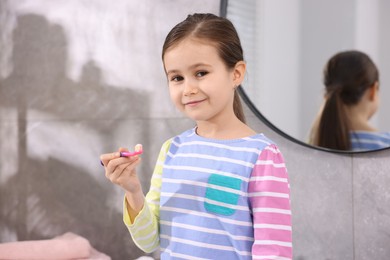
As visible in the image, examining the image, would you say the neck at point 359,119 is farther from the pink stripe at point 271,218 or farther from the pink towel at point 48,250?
the pink towel at point 48,250

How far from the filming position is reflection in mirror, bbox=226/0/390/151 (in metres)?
1.25

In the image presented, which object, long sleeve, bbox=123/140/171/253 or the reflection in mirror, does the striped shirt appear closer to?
the reflection in mirror

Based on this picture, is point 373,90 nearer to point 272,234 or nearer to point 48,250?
point 272,234

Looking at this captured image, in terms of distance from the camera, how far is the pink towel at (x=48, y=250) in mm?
1425

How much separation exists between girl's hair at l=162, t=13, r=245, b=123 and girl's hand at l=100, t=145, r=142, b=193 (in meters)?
0.20

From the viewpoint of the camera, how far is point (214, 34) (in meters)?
0.84

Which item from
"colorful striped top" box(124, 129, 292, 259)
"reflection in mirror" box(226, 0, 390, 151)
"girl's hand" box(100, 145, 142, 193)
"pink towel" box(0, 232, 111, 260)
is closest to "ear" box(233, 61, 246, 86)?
"colorful striped top" box(124, 129, 292, 259)

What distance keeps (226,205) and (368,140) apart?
0.60 meters

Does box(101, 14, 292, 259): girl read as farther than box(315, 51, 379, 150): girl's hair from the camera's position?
No

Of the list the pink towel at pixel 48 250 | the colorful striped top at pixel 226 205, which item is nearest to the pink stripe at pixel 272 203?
the colorful striped top at pixel 226 205

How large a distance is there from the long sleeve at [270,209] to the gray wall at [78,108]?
0.56m

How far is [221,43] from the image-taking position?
0.85m

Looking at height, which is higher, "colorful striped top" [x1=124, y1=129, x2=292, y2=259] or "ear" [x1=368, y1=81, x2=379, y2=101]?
"ear" [x1=368, y1=81, x2=379, y2=101]

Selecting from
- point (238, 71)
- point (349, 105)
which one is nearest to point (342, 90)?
point (349, 105)
